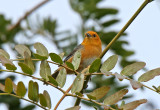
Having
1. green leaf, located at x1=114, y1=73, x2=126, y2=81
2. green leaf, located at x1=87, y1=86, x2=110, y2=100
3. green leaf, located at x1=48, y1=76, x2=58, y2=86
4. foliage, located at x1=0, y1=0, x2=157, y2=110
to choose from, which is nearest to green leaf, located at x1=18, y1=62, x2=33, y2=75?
foliage, located at x1=0, y1=0, x2=157, y2=110

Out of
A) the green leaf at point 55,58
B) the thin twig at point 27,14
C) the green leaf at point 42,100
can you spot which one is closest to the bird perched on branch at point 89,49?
the thin twig at point 27,14

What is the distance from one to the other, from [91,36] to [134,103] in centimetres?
290

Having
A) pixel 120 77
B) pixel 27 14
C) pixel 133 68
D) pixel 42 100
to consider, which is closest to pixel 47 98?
pixel 42 100

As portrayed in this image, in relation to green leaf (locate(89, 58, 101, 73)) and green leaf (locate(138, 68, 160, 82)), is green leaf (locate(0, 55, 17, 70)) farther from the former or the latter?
green leaf (locate(138, 68, 160, 82))

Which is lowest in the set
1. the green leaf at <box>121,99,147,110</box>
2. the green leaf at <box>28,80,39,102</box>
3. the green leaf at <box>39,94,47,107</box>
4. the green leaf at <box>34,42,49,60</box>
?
the green leaf at <box>121,99,147,110</box>

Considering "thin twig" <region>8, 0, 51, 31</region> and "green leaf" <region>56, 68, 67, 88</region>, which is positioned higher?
"thin twig" <region>8, 0, 51, 31</region>

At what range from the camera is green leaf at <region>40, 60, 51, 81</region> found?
1.77 meters

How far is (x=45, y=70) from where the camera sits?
179cm

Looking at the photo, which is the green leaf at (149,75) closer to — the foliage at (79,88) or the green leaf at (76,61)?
the foliage at (79,88)

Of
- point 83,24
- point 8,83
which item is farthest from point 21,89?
point 83,24

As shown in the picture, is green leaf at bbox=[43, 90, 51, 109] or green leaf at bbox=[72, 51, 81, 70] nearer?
green leaf at bbox=[43, 90, 51, 109]

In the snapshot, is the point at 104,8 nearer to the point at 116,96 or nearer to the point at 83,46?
the point at 83,46

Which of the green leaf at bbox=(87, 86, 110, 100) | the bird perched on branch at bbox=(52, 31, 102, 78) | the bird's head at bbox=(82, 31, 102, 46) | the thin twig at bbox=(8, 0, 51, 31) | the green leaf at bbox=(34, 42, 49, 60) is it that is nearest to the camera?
the green leaf at bbox=(87, 86, 110, 100)

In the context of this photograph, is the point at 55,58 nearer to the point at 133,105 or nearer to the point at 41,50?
the point at 41,50
